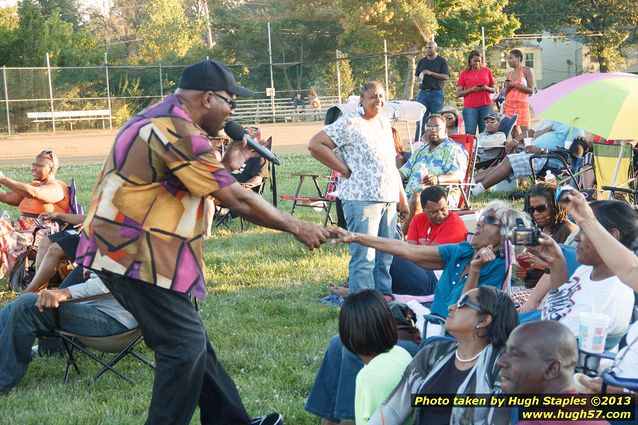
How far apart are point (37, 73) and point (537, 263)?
27529 millimetres

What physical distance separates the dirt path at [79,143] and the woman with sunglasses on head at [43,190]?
1289cm

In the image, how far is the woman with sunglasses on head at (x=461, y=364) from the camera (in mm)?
3867

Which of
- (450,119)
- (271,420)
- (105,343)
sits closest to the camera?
(271,420)

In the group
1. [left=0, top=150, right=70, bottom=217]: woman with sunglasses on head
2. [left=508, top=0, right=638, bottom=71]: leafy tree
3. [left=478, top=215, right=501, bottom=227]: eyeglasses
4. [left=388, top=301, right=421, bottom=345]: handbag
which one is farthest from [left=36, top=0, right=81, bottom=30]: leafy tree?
[left=388, top=301, right=421, bottom=345]: handbag

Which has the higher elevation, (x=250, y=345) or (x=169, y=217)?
(x=169, y=217)

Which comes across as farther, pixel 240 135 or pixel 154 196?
pixel 240 135

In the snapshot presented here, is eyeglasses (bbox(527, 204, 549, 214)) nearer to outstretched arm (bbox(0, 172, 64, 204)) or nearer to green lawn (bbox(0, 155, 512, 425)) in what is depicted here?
green lawn (bbox(0, 155, 512, 425))

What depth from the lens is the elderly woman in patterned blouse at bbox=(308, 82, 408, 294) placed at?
6957mm

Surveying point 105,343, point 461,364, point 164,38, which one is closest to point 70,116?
point 164,38

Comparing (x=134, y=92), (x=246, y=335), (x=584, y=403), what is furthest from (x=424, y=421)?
(x=134, y=92)

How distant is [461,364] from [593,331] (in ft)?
1.92

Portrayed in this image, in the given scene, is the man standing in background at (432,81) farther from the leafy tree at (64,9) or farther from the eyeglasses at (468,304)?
the leafy tree at (64,9)

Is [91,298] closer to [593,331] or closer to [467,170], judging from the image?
[593,331]

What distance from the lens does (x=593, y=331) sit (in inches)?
157
